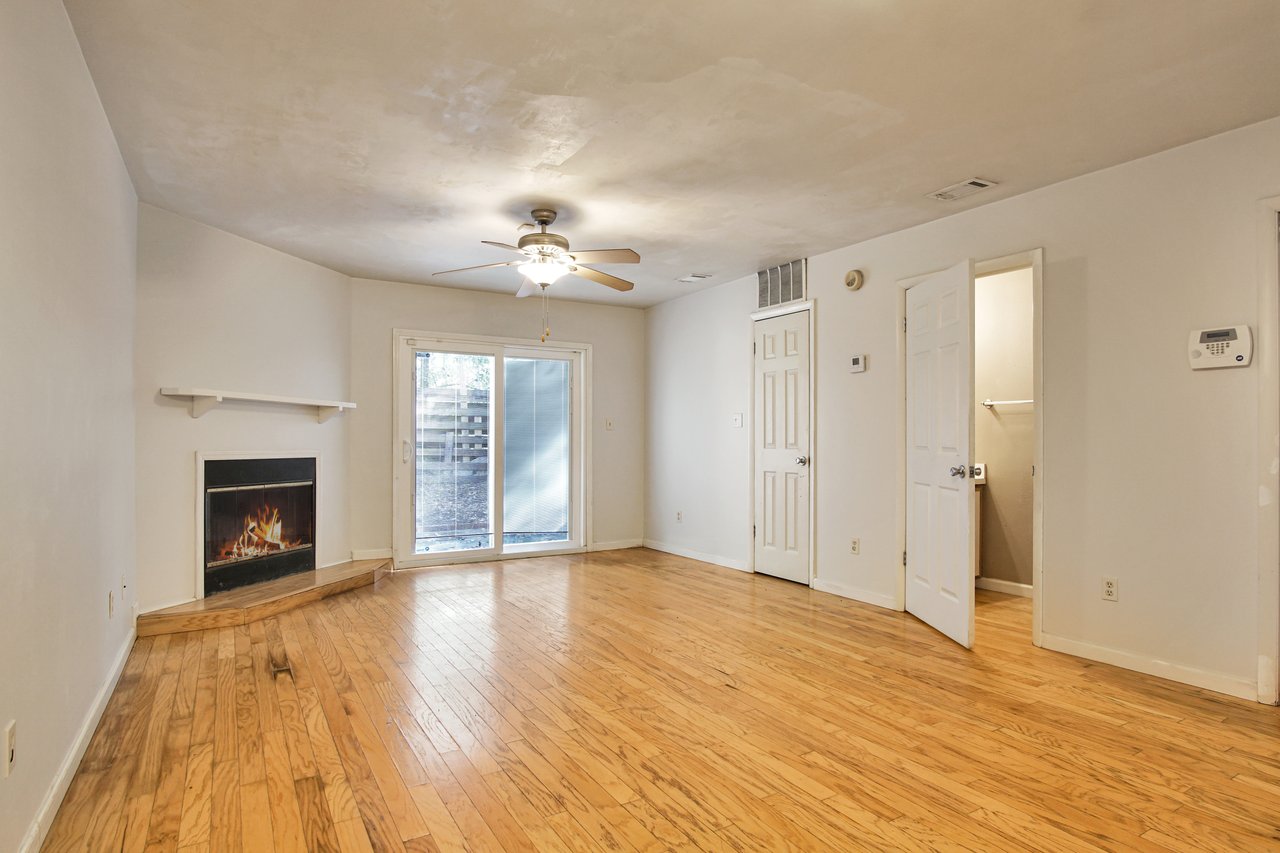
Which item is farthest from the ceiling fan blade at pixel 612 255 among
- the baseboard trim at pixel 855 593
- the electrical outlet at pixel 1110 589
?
the electrical outlet at pixel 1110 589

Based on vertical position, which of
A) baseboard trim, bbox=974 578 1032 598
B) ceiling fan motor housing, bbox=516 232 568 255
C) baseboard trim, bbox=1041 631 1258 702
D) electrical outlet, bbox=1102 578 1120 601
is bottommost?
baseboard trim, bbox=974 578 1032 598

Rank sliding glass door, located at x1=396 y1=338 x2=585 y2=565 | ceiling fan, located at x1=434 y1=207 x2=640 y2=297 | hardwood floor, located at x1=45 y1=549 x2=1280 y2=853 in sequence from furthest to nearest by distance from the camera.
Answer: sliding glass door, located at x1=396 y1=338 x2=585 y2=565 → ceiling fan, located at x1=434 y1=207 x2=640 y2=297 → hardwood floor, located at x1=45 y1=549 x2=1280 y2=853

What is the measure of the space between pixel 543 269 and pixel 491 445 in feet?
8.79

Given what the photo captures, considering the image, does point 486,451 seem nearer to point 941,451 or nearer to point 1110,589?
point 941,451

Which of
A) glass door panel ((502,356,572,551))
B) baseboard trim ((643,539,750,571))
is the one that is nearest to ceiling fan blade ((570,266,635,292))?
glass door panel ((502,356,572,551))

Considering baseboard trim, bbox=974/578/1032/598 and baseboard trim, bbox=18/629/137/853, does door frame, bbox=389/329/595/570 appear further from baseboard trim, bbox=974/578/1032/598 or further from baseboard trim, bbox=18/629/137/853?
baseboard trim, bbox=974/578/1032/598

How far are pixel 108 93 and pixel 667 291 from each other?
437cm

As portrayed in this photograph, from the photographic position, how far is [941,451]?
395 centimetres

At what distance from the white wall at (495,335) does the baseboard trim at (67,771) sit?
108 inches

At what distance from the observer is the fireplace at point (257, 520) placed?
4.43m

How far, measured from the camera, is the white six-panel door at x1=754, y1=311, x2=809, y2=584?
5.26 m

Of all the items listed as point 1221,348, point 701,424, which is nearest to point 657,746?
point 1221,348

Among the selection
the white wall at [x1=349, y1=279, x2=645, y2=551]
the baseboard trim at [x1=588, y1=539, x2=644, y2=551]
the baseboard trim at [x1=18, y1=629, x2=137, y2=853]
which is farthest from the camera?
the baseboard trim at [x1=588, y1=539, x2=644, y2=551]

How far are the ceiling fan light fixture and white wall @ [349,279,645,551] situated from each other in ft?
7.73
